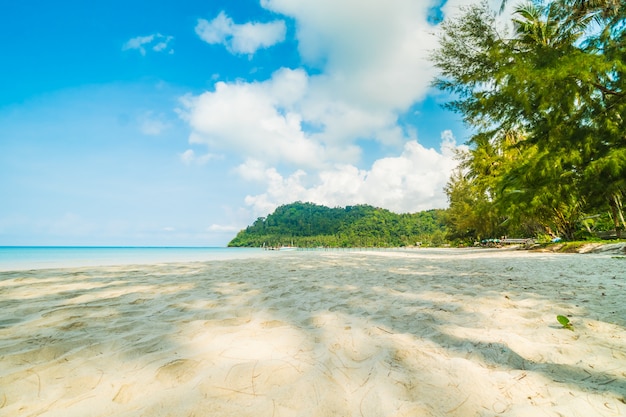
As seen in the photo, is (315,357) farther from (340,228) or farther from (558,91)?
(340,228)

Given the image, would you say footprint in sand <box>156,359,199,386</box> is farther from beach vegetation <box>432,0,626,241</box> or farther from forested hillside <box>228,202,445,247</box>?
forested hillside <box>228,202,445,247</box>

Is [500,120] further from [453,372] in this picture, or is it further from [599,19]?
[453,372]

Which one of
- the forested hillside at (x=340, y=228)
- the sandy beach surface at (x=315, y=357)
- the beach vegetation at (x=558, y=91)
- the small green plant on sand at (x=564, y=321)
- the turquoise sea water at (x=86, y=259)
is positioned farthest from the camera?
the forested hillside at (x=340, y=228)

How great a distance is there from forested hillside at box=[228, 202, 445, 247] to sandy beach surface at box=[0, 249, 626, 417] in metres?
67.5

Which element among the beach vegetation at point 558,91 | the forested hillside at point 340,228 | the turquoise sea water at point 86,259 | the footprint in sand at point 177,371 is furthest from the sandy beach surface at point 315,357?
the forested hillside at point 340,228

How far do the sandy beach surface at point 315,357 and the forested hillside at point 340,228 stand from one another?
67510mm

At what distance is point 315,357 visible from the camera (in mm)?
1791

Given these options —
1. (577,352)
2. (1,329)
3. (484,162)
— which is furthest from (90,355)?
(484,162)

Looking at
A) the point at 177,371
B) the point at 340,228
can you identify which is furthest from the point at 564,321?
the point at 340,228

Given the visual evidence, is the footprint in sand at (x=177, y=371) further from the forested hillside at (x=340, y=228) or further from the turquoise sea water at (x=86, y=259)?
the forested hillside at (x=340, y=228)

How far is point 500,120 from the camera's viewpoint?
7.15 metres

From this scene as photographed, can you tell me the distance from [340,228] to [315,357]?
90.9 meters

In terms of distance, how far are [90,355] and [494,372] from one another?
257 centimetres

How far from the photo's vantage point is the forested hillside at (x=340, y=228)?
267 ft
